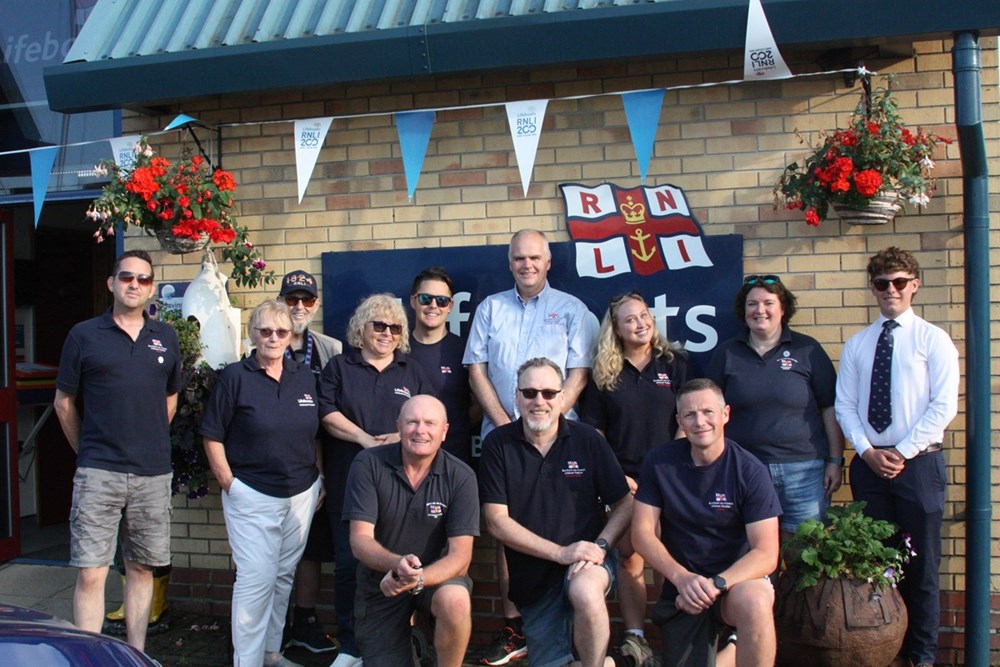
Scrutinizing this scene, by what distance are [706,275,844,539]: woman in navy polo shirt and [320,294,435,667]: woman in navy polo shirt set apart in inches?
64.4

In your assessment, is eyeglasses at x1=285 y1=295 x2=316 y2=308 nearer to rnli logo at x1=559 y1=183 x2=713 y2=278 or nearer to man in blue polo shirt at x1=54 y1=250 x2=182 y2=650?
man in blue polo shirt at x1=54 y1=250 x2=182 y2=650

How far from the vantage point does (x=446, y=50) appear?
5.19 metres

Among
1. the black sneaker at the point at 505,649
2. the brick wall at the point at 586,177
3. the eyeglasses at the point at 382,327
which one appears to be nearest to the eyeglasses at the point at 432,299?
the eyeglasses at the point at 382,327

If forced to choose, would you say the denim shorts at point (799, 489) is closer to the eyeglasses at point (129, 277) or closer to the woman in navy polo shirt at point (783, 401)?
the woman in navy polo shirt at point (783, 401)

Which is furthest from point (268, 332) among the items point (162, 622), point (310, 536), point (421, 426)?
point (162, 622)

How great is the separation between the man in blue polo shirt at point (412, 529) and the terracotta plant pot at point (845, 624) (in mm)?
1597

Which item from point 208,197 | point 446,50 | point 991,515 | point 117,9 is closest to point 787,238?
point 991,515

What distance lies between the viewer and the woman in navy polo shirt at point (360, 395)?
Result: 499 centimetres

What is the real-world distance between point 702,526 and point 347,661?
1968 millimetres

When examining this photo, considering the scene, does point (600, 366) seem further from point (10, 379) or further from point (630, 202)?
point (10, 379)

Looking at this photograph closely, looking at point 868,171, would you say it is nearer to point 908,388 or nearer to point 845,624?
point 908,388

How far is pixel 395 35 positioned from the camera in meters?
5.24

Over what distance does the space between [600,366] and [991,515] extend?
211 cm

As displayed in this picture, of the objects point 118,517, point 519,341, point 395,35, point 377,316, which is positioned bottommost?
point 118,517
